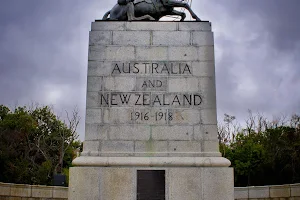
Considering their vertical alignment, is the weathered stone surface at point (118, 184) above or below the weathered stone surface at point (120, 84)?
below

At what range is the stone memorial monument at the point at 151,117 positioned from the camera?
1044 centimetres

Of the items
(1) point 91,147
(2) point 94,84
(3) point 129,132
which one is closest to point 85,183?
(1) point 91,147

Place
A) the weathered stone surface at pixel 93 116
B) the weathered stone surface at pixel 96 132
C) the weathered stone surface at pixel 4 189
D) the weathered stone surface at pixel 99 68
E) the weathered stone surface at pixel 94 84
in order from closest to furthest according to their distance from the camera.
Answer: the weathered stone surface at pixel 96 132
the weathered stone surface at pixel 93 116
the weathered stone surface at pixel 94 84
the weathered stone surface at pixel 99 68
the weathered stone surface at pixel 4 189

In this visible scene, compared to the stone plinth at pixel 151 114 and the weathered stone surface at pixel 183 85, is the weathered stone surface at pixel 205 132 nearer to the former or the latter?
the stone plinth at pixel 151 114

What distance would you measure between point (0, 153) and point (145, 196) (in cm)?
2926

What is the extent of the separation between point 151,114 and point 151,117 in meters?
0.09

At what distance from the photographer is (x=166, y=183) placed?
1044 centimetres

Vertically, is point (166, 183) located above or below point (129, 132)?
below

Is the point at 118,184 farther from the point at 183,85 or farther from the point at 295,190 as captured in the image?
the point at 295,190

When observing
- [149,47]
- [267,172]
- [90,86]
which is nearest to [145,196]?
[90,86]

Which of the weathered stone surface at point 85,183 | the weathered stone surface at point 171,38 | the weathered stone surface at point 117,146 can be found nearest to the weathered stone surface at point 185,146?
the weathered stone surface at point 117,146

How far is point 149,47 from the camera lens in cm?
1166

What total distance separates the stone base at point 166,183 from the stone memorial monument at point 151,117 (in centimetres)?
3

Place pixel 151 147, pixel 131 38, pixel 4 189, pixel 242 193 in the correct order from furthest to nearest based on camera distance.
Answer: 1. pixel 242 193
2. pixel 4 189
3. pixel 131 38
4. pixel 151 147
